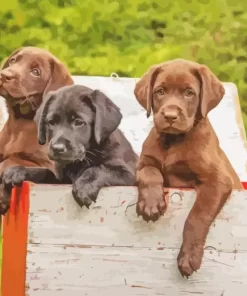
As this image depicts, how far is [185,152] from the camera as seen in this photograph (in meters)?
1.34

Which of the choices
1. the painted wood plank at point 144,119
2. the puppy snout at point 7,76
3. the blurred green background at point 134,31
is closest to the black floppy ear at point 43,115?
the puppy snout at point 7,76

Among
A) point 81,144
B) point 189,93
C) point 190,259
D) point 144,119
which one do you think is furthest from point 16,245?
point 144,119

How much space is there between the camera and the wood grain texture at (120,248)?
1291mm

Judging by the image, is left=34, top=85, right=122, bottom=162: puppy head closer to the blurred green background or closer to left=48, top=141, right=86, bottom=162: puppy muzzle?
left=48, top=141, right=86, bottom=162: puppy muzzle

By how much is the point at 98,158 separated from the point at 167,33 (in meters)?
1.27

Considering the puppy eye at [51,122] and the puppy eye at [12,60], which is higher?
the puppy eye at [12,60]

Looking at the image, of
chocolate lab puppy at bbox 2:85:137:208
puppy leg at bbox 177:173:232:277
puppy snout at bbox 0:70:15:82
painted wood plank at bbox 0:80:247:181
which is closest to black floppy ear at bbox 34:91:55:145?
chocolate lab puppy at bbox 2:85:137:208

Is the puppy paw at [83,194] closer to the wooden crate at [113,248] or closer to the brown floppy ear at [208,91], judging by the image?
the wooden crate at [113,248]

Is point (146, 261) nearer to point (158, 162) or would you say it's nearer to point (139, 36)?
point (158, 162)

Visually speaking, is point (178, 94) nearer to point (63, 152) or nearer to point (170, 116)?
point (170, 116)

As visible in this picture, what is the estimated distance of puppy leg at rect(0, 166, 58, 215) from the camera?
1.33 metres

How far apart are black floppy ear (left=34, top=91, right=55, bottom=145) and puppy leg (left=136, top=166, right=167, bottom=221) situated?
224 millimetres

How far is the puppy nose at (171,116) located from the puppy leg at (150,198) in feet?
0.40

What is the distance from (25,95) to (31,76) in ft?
0.16
